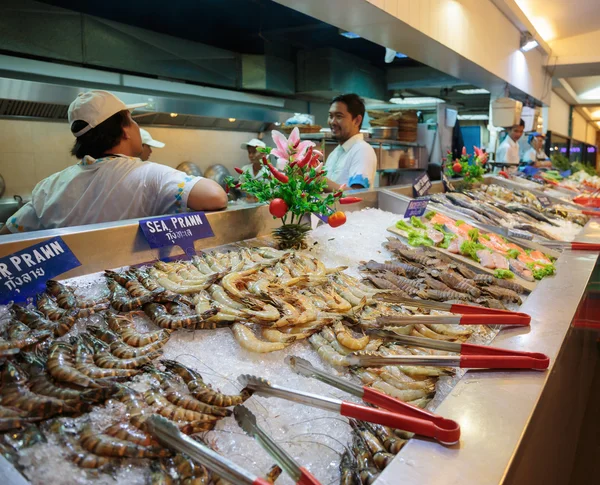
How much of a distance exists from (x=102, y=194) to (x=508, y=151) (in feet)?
27.8

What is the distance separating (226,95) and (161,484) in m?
7.78

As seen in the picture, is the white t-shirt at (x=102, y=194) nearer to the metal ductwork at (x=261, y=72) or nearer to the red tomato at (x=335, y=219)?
the red tomato at (x=335, y=219)

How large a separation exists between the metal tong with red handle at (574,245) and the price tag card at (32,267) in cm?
333

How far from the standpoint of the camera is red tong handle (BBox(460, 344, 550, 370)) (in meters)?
1.46

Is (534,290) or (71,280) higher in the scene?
(71,280)

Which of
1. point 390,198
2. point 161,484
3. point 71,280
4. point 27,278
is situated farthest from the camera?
point 390,198

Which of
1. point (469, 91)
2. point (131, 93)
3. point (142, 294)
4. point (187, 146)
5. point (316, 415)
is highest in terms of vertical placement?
point (469, 91)

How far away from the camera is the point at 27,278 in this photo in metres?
1.71

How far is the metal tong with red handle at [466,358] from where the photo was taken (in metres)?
1.45

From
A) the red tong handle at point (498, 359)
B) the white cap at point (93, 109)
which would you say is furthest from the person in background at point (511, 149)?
the red tong handle at point (498, 359)

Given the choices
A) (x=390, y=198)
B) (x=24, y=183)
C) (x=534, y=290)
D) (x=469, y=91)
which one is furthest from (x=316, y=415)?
(x=469, y=91)

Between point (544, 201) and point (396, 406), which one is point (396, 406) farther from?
point (544, 201)

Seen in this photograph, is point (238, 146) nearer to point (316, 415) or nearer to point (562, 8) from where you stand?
point (562, 8)

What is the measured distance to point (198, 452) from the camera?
974 millimetres
